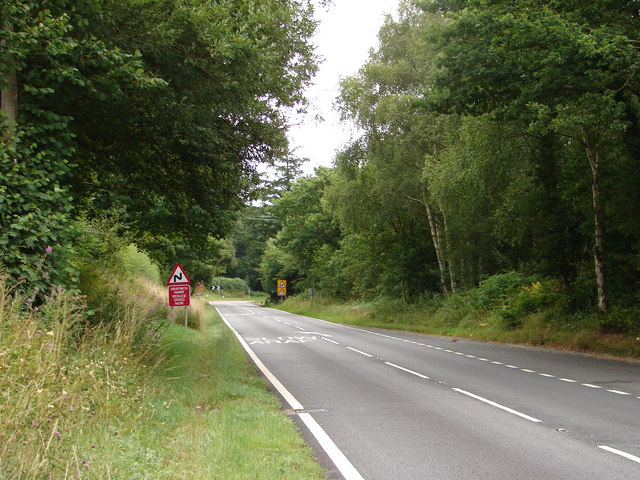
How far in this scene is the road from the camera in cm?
570

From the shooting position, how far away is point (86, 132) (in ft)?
36.1

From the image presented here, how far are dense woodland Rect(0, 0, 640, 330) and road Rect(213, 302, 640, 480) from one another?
4424 millimetres

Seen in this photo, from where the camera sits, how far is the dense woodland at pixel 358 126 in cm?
817

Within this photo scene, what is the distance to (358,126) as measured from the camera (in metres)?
29.5

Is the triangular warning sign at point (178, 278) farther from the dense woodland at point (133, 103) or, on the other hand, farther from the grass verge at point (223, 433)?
the grass verge at point (223, 433)

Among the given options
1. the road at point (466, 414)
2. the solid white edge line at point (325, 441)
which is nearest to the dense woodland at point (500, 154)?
the road at point (466, 414)

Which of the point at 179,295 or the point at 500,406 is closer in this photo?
the point at 500,406

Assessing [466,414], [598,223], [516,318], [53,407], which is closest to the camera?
[53,407]

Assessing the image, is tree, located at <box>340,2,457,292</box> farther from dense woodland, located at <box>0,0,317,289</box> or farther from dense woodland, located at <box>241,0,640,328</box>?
dense woodland, located at <box>0,0,317,289</box>

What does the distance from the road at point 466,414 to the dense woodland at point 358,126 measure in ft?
A: 14.5

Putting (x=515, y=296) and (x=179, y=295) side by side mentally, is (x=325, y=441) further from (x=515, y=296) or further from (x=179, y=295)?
(x=515, y=296)

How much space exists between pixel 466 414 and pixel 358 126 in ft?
75.4

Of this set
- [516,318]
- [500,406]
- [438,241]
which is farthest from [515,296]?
[500,406]

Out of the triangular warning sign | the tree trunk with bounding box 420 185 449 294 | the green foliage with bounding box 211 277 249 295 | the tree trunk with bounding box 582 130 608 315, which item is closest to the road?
the tree trunk with bounding box 582 130 608 315
